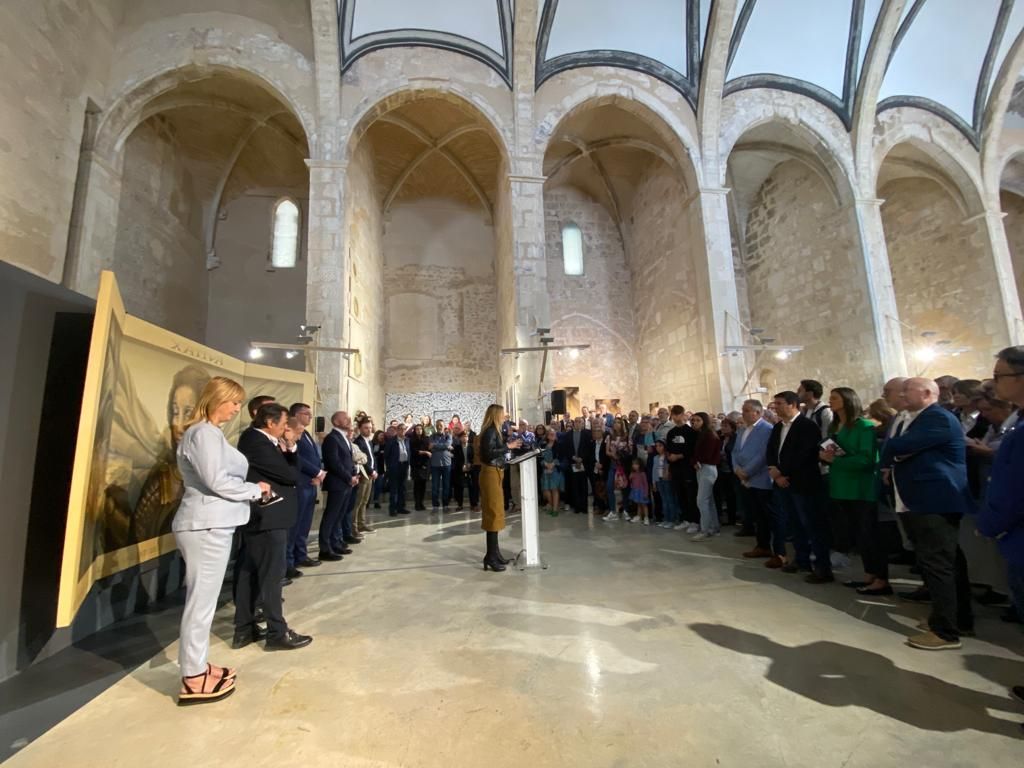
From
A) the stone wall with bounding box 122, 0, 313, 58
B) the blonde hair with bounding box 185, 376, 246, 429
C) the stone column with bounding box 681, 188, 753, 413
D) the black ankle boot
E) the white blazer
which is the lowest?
the black ankle boot

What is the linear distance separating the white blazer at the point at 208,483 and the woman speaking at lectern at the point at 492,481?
2.14m

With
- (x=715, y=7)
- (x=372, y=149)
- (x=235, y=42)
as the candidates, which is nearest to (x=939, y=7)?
(x=715, y=7)

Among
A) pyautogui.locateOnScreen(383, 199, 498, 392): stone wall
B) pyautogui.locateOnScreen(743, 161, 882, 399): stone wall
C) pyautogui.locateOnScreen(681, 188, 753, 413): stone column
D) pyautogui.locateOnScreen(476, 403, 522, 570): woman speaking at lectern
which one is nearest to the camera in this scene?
pyautogui.locateOnScreen(476, 403, 522, 570): woman speaking at lectern

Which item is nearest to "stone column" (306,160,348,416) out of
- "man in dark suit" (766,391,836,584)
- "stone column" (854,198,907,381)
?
"man in dark suit" (766,391,836,584)

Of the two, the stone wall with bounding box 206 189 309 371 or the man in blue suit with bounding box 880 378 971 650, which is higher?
the stone wall with bounding box 206 189 309 371

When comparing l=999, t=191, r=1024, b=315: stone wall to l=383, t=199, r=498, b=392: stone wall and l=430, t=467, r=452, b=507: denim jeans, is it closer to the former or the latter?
l=383, t=199, r=498, b=392: stone wall

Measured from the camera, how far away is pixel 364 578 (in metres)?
4.15

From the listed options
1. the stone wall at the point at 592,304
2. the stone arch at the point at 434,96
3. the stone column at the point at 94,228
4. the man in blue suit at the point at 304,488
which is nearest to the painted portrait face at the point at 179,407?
the man in blue suit at the point at 304,488

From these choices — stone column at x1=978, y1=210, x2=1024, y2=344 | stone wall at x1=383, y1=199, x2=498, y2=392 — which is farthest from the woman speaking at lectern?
stone column at x1=978, y1=210, x2=1024, y2=344

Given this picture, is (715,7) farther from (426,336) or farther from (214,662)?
(214,662)

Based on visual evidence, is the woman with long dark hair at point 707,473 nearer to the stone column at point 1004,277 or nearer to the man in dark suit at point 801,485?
the man in dark suit at point 801,485

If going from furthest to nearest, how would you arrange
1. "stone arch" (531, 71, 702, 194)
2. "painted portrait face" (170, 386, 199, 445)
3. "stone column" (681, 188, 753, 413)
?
"stone arch" (531, 71, 702, 194), "stone column" (681, 188, 753, 413), "painted portrait face" (170, 386, 199, 445)

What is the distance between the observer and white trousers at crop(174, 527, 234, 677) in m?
2.23

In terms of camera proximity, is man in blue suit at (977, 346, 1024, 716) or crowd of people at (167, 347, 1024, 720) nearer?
man in blue suit at (977, 346, 1024, 716)
